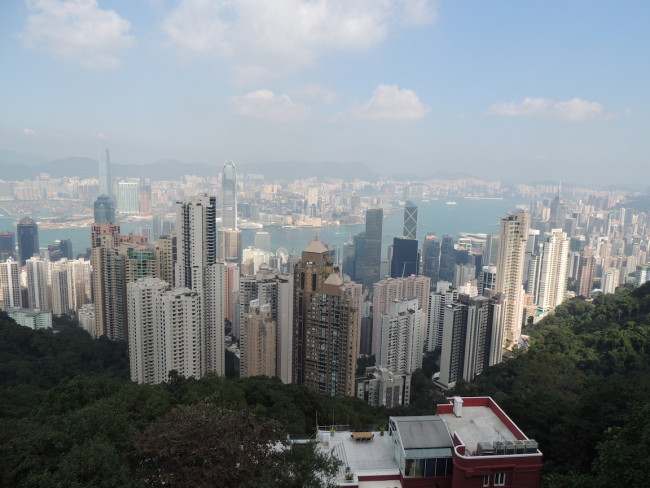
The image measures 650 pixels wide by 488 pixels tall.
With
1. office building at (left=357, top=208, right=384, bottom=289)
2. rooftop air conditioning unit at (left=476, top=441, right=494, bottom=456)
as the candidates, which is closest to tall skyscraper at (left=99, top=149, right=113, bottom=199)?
office building at (left=357, top=208, right=384, bottom=289)

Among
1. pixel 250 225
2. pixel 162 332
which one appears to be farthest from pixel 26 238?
pixel 162 332

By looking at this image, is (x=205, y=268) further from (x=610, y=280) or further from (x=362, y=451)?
A: (x=610, y=280)

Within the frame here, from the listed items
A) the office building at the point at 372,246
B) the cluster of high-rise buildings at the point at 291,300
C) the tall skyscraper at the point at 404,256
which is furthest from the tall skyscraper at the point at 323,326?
the tall skyscraper at the point at 404,256

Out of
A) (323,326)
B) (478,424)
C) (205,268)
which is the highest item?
(478,424)

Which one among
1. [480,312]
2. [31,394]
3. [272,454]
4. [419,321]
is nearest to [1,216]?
[31,394]

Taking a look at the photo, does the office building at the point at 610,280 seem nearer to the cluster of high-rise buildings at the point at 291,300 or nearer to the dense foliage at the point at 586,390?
the cluster of high-rise buildings at the point at 291,300

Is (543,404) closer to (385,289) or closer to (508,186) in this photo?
(385,289)
